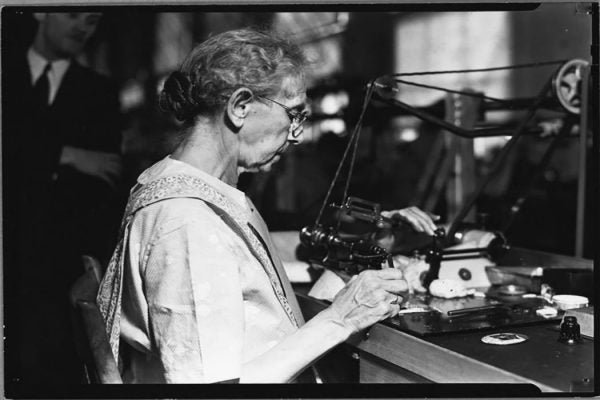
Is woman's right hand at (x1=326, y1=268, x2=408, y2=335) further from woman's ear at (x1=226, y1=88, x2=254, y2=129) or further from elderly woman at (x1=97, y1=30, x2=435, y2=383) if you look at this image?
woman's ear at (x1=226, y1=88, x2=254, y2=129)

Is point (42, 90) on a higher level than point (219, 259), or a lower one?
higher

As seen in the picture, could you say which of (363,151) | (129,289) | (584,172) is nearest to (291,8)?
(129,289)

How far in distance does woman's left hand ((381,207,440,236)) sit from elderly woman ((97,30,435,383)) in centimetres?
42

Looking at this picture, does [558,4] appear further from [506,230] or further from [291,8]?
[506,230]

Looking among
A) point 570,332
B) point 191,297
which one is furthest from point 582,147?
point 191,297

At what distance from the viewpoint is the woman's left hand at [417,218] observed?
6.09 ft

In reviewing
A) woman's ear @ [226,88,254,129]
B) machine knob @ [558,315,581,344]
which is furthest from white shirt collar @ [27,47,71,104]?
machine knob @ [558,315,581,344]

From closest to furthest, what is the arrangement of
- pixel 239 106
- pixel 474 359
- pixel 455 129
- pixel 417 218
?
pixel 474 359
pixel 239 106
pixel 417 218
pixel 455 129

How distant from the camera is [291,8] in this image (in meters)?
1.57

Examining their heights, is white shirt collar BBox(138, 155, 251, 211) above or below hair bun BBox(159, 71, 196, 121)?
below

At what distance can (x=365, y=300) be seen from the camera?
1.44m

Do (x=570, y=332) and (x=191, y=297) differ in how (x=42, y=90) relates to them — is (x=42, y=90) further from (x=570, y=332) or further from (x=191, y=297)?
(x=570, y=332)

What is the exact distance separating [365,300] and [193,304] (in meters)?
0.39

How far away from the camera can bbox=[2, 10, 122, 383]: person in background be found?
76.8 inches
